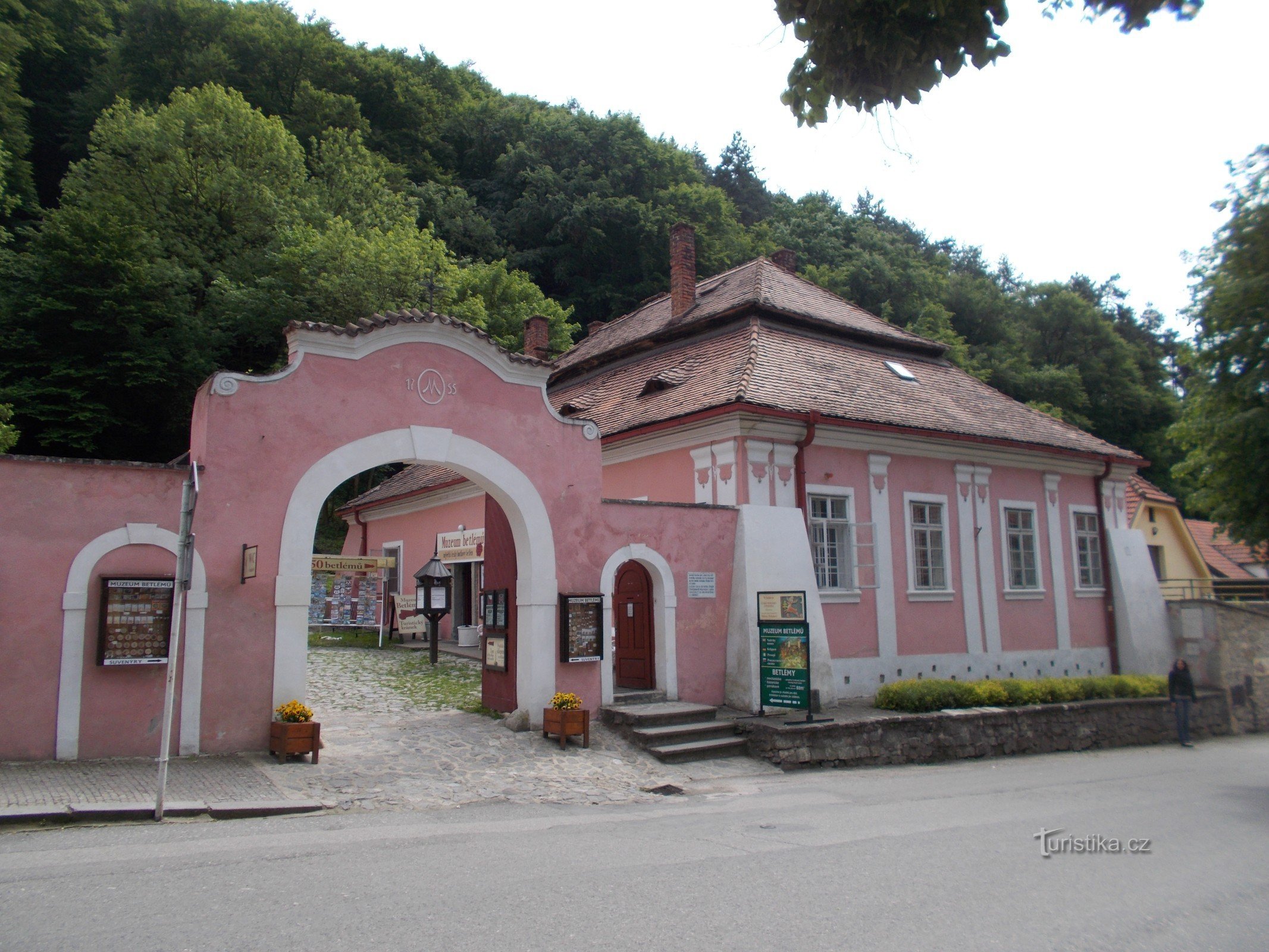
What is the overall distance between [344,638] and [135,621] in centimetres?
1609

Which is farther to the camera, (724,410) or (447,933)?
(724,410)

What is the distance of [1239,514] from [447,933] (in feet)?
51.7

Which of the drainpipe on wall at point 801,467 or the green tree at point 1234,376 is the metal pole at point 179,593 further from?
the drainpipe on wall at point 801,467

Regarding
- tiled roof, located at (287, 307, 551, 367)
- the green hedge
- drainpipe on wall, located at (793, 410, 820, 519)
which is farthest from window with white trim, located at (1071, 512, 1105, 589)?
tiled roof, located at (287, 307, 551, 367)

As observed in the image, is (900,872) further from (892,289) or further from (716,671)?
(892,289)

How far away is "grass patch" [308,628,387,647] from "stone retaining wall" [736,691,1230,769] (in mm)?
13862

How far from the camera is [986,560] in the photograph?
60.1ft

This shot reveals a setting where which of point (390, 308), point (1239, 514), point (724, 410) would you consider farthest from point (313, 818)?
point (390, 308)

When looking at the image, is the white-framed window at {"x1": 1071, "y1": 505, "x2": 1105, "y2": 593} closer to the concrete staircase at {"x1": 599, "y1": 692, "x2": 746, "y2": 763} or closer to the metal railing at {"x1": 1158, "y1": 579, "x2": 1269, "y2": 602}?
the metal railing at {"x1": 1158, "y1": 579, "x2": 1269, "y2": 602}

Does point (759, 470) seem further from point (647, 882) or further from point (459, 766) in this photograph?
point (647, 882)

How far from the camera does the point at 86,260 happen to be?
2348 cm

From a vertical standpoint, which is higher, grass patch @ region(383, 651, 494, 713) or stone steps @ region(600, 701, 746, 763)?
grass patch @ region(383, 651, 494, 713)

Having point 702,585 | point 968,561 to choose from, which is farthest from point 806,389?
point 968,561

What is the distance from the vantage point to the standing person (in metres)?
17.2
